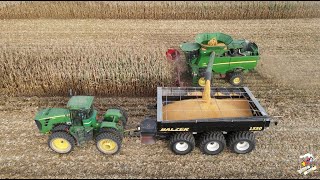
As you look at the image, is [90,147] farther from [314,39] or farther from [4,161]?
[314,39]

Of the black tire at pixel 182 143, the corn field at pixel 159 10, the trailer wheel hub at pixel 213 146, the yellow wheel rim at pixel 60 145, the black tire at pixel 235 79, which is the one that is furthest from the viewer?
the corn field at pixel 159 10

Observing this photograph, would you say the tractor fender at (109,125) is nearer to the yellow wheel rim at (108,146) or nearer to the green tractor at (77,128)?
the green tractor at (77,128)

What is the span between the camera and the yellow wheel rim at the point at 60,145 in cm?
754

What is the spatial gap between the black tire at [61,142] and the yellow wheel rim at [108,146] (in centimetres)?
67

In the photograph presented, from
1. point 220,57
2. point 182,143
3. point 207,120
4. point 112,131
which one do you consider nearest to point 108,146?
point 112,131

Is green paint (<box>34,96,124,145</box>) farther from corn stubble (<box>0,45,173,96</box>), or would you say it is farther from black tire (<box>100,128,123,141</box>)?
corn stubble (<box>0,45,173,96</box>)

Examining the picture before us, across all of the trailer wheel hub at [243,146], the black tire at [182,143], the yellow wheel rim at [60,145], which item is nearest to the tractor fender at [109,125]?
the yellow wheel rim at [60,145]

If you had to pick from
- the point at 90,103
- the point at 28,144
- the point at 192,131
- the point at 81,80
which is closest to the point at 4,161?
the point at 28,144

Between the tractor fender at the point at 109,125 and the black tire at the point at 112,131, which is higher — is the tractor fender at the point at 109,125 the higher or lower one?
the higher one

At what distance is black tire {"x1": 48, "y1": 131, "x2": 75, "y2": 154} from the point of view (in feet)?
24.1

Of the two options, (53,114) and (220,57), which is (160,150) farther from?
(220,57)

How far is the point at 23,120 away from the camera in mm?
9102

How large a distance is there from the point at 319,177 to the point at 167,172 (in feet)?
11.6

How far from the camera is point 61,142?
7586mm
